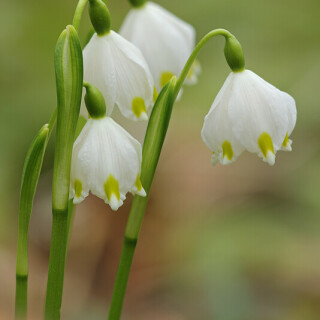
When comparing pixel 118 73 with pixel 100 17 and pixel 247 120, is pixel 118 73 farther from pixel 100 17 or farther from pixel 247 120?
pixel 247 120

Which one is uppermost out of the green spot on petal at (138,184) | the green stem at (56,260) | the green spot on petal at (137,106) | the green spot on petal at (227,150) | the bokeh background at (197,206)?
the green spot on petal at (137,106)

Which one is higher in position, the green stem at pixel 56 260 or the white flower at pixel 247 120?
the white flower at pixel 247 120

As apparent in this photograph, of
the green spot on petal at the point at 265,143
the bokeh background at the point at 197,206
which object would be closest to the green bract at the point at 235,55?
the green spot on petal at the point at 265,143

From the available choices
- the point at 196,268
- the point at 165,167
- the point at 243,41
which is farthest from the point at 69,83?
the point at 243,41

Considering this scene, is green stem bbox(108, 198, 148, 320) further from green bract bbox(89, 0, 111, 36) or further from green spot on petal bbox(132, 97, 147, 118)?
green bract bbox(89, 0, 111, 36)

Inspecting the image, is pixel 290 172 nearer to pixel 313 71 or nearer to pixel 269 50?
pixel 313 71

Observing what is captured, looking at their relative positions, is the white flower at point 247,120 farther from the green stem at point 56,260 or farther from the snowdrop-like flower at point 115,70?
the green stem at point 56,260

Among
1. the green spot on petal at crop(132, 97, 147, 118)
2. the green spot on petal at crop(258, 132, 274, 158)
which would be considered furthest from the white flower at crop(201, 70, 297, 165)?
the green spot on petal at crop(132, 97, 147, 118)
